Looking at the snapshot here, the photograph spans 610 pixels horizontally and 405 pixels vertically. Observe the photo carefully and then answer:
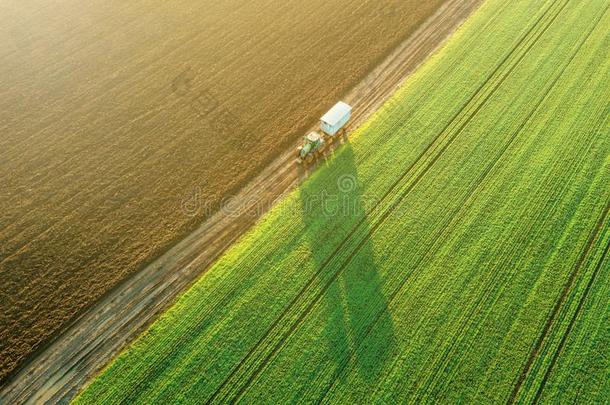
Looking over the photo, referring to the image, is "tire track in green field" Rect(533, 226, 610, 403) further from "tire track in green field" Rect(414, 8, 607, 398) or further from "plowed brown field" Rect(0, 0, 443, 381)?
"plowed brown field" Rect(0, 0, 443, 381)

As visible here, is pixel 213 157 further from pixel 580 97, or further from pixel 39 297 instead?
pixel 580 97

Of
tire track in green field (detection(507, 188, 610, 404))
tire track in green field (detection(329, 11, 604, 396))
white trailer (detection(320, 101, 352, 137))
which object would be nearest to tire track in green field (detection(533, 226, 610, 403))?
tire track in green field (detection(507, 188, 610, 404))

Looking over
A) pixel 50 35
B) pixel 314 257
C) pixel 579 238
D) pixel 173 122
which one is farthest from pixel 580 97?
pixel 50 35

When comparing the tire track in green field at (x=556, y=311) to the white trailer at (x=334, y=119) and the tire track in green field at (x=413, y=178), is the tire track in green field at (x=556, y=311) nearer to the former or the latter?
the tire track in green field at (x=413, y=178)

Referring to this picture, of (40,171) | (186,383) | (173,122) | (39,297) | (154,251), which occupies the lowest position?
(186,383)

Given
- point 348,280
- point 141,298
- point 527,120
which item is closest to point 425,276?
→ point 348,280

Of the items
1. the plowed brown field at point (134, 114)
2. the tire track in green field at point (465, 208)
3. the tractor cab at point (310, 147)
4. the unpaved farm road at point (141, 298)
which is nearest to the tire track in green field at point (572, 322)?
the tire track in green field at point (465, 208)
